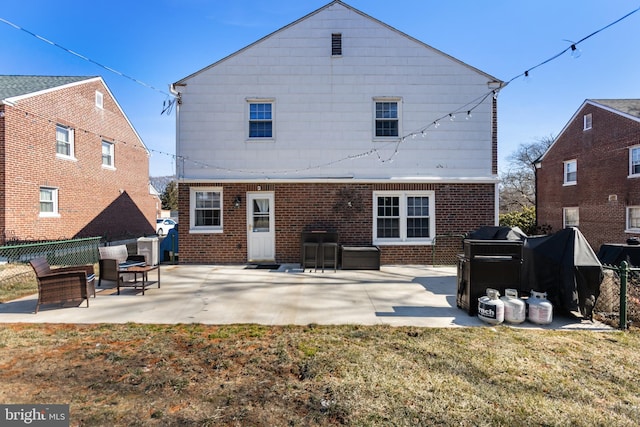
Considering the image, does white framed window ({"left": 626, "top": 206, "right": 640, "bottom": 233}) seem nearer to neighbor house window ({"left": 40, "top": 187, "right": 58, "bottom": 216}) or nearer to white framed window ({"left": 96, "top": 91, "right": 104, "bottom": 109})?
neighbor house window ({"left": 40, "top": 187, "right": 58, "bottom": 216})

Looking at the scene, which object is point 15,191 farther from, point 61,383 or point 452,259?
point 452,259

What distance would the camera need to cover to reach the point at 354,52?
10648mm

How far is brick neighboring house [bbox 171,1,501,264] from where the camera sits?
1045 cm

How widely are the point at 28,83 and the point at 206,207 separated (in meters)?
11.2

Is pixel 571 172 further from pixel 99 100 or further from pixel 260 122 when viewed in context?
pixel 99 100

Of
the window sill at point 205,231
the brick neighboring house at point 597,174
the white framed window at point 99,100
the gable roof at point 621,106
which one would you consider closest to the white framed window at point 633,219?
the brick neighboring house at point 597,174

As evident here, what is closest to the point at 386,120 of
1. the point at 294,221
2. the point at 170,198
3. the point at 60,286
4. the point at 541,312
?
the point at 294,221

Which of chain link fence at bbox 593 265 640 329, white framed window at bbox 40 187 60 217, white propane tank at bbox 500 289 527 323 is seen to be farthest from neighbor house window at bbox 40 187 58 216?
chain link fence at bbox 593 265 640 329

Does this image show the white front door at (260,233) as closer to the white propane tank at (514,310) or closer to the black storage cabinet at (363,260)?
the black storage cabinet at (363,260)

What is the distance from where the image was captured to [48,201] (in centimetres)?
1355

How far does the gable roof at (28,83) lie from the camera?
41.6 feet

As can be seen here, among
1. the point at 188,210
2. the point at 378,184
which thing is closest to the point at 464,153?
the point at 378,184

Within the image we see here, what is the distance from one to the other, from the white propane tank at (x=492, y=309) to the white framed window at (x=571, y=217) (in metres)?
18.9

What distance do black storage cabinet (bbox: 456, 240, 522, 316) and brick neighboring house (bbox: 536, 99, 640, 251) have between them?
49.5 feet
